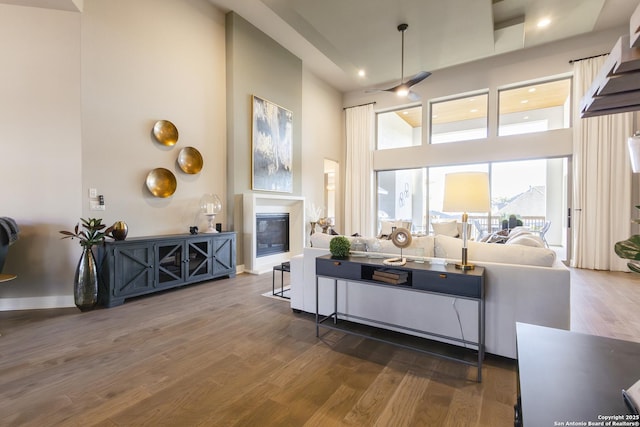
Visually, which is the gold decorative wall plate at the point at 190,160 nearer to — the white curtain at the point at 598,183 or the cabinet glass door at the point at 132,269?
the cabinet glass door at the point at 132,269

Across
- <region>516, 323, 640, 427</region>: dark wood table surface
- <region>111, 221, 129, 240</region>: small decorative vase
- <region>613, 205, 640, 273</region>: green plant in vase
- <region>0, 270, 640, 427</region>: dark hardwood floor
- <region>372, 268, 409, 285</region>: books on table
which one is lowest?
<region>0, 270, 640, 427</region>: dark hardwood floor

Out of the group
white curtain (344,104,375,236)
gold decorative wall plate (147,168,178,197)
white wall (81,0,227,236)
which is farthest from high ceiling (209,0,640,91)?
gold decorative wall plate (147,168,178,197)

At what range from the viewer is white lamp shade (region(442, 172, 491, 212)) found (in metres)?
2.04

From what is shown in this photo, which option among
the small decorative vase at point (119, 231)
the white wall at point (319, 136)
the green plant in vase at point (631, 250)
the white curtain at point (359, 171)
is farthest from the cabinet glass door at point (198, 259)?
the white curtain at point (359, 171)

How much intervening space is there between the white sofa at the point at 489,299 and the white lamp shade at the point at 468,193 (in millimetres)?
557

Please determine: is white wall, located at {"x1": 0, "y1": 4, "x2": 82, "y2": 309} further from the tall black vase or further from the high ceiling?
the high ceiling

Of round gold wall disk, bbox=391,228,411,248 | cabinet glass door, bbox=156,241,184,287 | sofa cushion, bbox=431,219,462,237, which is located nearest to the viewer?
round gold wall disk, bbox=391,228,411,248

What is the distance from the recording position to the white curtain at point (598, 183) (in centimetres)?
529

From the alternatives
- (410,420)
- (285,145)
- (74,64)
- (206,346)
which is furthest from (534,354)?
(285,145)

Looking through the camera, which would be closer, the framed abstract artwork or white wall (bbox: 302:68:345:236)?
the framed abstract artwork

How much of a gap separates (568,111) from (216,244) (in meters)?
7.35

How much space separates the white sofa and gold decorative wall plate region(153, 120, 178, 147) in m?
3.23

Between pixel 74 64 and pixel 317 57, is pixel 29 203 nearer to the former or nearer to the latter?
pixel 74 64

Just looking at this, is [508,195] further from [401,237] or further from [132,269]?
[132,269]
